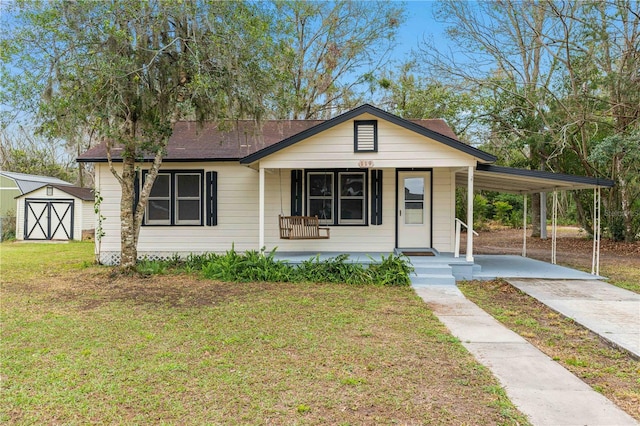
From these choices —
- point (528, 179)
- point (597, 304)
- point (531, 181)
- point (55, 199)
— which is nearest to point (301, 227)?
point (528, 179)

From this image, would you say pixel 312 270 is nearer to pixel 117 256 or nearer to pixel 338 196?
pixel 338 196

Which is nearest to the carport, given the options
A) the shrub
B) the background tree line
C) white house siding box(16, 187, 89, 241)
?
the shrub

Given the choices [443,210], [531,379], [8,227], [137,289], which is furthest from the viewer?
[8,227]

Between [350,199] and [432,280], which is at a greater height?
[350,199]

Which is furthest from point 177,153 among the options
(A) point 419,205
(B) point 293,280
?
(A) point 419,205

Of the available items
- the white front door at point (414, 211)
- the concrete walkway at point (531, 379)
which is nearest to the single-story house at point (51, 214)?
the white front door at point (414, 211)

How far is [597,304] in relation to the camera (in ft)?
19.8

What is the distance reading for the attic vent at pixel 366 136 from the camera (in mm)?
8211

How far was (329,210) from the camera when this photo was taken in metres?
9.70

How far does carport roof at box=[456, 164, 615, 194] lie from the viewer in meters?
7.82

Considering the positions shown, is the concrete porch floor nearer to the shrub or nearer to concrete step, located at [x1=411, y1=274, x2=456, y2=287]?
concrete step, located at [x1=411, y1=274, x2=456, y2=287]

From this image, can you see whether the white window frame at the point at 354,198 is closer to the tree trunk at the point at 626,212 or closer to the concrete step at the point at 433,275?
the concrete step at the point at 433,275

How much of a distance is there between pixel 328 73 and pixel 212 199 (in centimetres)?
1188

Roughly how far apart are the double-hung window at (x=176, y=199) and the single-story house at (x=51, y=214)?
9.38 m
